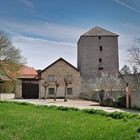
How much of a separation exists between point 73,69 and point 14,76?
1076 centimetres

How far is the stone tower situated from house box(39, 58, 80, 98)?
9297 millimetres

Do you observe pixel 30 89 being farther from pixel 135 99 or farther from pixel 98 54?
pixel 135 99

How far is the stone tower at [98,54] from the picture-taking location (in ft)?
220

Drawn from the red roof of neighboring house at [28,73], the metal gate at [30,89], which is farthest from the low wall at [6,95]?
the red roof of neighboring house at [28,73]

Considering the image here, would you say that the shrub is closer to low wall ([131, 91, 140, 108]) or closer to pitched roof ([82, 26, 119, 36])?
low wall ([131, 91, 140, 108])

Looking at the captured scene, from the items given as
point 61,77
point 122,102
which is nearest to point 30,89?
point 61,77

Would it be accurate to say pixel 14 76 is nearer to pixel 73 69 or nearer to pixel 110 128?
pixel 73 69

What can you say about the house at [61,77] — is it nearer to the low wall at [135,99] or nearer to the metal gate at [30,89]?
the metal gate at [30,89]

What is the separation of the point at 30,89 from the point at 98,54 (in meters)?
17.9

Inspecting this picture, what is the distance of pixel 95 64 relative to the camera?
6738cm

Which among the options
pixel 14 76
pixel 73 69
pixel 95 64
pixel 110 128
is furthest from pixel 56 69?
pixel 110 128

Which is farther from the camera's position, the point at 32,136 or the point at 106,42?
the point at 106,42

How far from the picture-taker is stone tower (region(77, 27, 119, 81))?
220 feet

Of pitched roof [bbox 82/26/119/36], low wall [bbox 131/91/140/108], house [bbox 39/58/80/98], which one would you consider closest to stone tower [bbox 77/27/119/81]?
pitched roof [bbox 82/26/119/36]
